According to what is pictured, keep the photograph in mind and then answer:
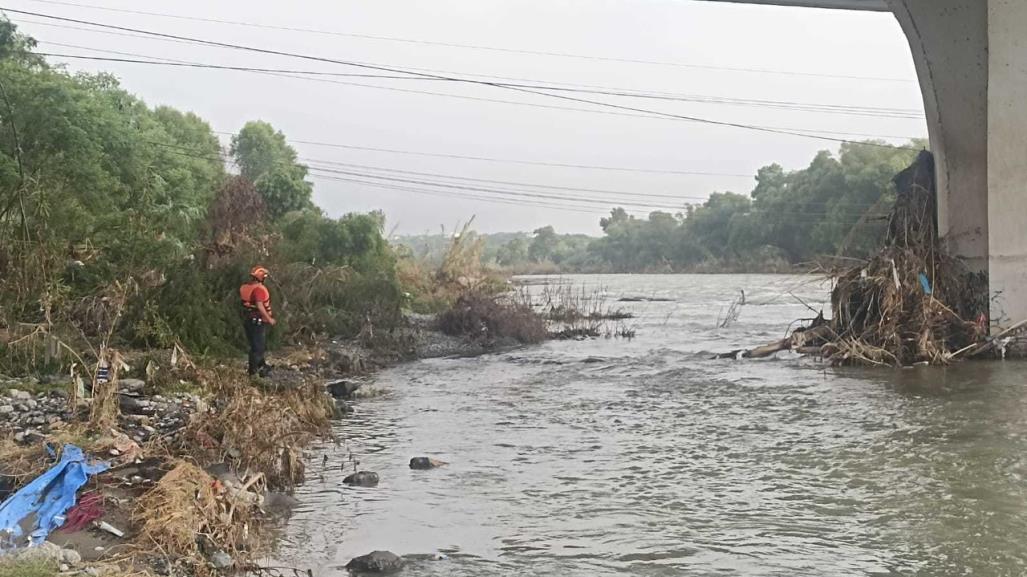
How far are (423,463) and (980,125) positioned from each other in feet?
52.0

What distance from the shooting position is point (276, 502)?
29.1 ft

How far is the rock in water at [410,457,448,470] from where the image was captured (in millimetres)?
10820

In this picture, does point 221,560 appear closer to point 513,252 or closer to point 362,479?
point 362,479

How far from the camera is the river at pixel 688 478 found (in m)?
7.41

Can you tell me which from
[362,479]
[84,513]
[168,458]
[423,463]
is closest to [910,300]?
[423,463]

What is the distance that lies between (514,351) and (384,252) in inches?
329

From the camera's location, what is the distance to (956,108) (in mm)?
20812

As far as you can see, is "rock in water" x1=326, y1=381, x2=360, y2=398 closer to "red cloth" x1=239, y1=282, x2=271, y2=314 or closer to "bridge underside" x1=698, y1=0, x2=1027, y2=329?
"red cloth" x1=239, y1=282, x2=271, y2=314

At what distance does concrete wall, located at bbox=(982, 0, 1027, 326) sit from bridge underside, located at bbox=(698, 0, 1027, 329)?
0.02m

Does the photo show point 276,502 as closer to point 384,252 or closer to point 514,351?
point 514,351

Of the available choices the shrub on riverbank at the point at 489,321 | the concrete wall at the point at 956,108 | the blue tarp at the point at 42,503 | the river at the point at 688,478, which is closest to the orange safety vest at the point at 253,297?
the river at the point at 688,478

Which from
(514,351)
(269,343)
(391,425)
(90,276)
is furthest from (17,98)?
(514,351)

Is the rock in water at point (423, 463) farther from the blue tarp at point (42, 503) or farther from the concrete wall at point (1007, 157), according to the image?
the concrete wall at point (1007, 157)

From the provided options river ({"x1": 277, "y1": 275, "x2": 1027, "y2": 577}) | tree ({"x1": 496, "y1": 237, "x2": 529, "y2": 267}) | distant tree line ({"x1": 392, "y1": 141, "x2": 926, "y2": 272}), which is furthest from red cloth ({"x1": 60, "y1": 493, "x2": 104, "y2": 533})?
tree ({"x1": 496, "y1": 237, "x2": 529, "y2": 267})
